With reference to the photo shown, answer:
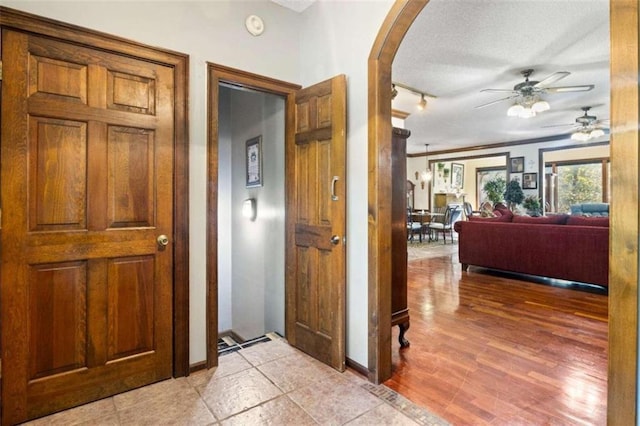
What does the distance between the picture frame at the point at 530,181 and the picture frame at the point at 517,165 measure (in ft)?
0.66

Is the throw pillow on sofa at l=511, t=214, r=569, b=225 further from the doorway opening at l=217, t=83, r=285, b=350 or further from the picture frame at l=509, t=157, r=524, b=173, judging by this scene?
the picture frame at l=509, t=157, r=524, b=173

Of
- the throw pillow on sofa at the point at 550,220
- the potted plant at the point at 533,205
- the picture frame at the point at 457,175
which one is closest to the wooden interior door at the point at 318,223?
the throw pillow on sofa at the point at 550,220

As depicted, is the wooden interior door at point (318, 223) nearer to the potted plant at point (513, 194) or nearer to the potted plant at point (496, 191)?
the potted plant at point (513, 194)

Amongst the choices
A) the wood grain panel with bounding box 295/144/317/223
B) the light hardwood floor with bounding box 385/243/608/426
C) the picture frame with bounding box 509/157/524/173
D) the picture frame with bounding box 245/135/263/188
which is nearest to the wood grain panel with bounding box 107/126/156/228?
the wood grain panel with bounding box 295/144/317/223

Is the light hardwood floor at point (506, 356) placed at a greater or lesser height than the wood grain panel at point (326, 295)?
lesser

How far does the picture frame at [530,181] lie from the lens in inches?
338

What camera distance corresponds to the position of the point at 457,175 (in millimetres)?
12062

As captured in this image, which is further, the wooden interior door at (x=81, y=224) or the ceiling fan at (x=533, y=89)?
the ceiling fan at (x=533, y=89)

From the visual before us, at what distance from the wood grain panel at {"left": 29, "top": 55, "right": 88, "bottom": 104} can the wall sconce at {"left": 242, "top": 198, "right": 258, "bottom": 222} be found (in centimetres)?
174

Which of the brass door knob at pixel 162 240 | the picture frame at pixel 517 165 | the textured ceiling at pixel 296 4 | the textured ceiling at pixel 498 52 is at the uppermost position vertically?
the textured ceiling at pixel 498 52

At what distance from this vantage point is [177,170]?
86.7 inches

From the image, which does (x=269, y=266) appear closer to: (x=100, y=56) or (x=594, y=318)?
(x=100, y=56)

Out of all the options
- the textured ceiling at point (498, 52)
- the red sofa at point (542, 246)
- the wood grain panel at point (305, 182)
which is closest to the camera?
the wood grain panel at point (305, 182)

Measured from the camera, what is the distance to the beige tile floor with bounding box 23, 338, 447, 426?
1786 mm
